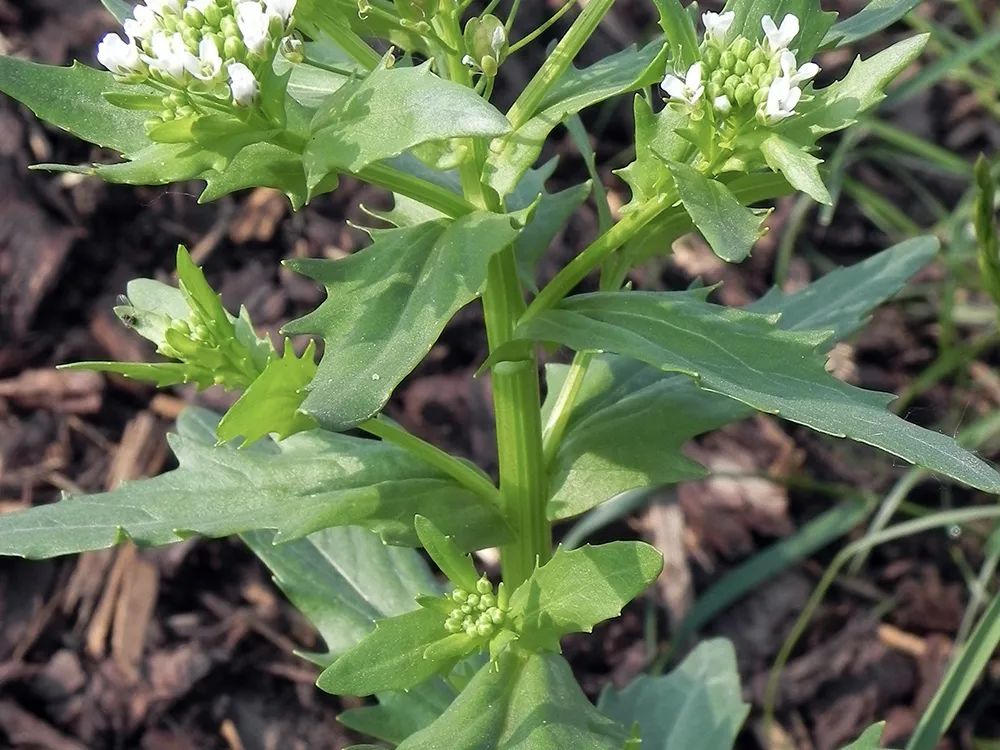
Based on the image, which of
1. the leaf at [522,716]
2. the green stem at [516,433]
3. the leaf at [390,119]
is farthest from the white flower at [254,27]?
the leaf at [522,716]

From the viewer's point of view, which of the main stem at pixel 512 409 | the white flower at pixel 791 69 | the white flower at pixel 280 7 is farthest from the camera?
the main stem at pixel 512 409

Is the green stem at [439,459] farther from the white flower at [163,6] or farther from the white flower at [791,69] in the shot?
the white flower at [791,69]

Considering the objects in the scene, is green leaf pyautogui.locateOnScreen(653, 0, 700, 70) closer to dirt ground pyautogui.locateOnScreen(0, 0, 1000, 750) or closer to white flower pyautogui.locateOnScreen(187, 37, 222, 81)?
white flower pyautogui.locateOnScreen(187, 37, 222, 81)

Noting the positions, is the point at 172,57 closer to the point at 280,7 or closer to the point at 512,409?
the point at 280,7

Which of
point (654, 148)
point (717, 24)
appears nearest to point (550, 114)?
point (654, 148)

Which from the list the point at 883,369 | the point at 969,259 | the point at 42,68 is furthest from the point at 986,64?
the point at 42,68

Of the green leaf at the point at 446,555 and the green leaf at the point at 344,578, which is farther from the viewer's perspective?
the green leaf at the point at 344,578

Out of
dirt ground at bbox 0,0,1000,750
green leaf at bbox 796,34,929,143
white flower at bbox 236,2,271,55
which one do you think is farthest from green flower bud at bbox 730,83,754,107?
dirt ground at bbox 0,0,1000,750
